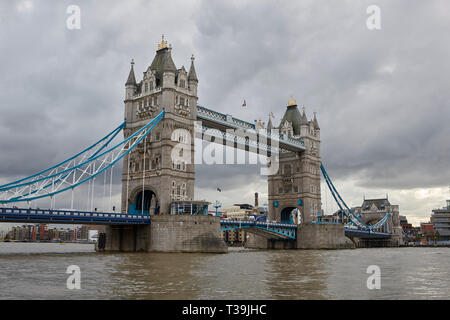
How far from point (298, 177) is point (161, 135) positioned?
39.5 m

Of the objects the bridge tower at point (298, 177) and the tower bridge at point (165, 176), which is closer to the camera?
the tower bridge at point (165, 176)

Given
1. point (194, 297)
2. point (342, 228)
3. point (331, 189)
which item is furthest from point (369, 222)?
point (194, 297)

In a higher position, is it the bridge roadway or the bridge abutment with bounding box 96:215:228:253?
the bridge roadway

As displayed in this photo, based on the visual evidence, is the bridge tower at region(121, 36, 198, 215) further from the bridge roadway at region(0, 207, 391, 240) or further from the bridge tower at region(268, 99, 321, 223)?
the bridge tower at region(268, 99, 321, 223)

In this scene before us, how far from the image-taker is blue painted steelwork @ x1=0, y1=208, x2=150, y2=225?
43.3 meters

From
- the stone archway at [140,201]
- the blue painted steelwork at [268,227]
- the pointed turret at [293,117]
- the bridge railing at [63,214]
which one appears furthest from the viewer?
the pointed turret at [293,117]

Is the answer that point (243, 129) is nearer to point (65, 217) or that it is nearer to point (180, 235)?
point (180, 235)

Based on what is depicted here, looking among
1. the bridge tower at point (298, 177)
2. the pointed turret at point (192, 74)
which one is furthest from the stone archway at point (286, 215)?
the pointed turret at point (192, 74)

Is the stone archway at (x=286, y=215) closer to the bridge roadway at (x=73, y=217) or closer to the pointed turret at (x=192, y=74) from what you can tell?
the bridge roadway at (x=73, y=217)

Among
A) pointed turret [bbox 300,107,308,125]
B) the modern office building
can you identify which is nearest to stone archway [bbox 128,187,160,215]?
pointed turret [bbox 300,107,308,125]

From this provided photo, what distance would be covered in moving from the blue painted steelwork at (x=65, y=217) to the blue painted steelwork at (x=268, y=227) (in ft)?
47.8

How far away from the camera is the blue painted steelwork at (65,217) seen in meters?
43.3

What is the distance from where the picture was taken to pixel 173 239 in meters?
51.4

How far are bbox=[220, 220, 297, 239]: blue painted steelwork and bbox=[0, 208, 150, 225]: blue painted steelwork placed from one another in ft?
47.8
